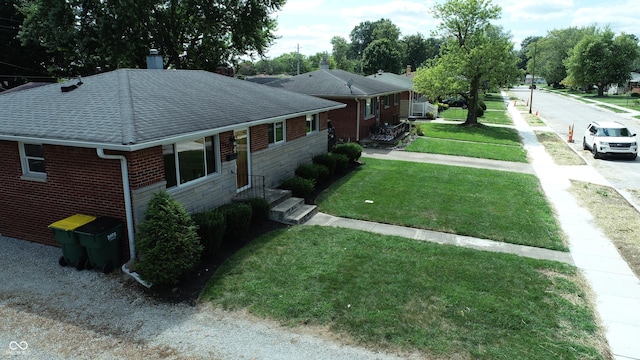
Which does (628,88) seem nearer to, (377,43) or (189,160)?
(377,43)

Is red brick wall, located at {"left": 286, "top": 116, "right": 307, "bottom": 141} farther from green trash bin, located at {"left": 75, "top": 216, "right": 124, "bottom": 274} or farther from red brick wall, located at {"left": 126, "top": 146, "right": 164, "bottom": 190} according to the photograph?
green trash bin, located at {"left": 75, "top": 216, "right": 124, "bottom": 274}

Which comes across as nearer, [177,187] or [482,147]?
[177,187]

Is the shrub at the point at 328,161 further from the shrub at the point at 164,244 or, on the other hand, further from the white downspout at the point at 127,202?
the white downspout at the point at 127,202

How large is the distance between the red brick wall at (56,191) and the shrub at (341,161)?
32.6 feet

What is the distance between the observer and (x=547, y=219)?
12.5m

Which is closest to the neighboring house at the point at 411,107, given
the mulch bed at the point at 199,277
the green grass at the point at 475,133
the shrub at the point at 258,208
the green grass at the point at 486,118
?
the green grass at the point at 486,118

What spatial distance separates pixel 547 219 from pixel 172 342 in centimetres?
1096

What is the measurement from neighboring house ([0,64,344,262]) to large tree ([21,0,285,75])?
15948mm

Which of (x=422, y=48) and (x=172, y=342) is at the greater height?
(x=422, y=48)

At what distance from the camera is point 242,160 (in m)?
12.7

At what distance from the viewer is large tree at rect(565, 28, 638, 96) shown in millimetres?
68625

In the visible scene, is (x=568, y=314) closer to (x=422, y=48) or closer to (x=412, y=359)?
(x=412, y=359)

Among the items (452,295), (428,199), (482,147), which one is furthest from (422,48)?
(452,295)

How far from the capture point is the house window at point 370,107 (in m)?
26.1
